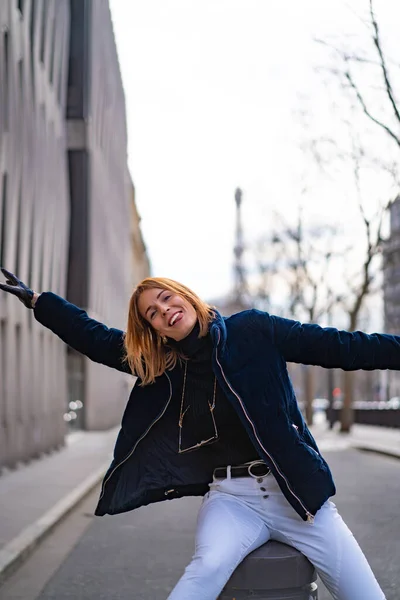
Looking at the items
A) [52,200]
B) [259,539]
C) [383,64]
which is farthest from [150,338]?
[52,200]

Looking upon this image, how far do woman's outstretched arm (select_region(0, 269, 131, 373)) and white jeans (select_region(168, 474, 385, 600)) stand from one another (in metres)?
0.66

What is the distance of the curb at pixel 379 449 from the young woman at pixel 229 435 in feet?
60.9

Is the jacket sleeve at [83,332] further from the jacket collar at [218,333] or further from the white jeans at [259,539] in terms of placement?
the white jeans at [259,539]

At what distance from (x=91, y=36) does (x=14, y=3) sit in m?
16.1

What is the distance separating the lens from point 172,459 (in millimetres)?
3465

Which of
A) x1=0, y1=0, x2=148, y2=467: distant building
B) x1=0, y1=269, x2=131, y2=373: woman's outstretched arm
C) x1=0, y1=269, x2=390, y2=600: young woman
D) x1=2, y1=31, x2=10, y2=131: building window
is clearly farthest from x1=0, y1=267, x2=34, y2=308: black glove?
x1=2, y1=31, x2=10, y2=131: building window

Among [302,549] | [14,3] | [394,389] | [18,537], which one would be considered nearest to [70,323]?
[302,549]

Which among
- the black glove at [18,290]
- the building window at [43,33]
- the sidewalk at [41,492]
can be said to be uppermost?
the building window at [43,33]

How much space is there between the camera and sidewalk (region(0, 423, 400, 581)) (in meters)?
8.76

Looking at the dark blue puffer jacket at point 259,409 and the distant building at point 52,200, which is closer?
the dark blue puffer jacket at point 259,409

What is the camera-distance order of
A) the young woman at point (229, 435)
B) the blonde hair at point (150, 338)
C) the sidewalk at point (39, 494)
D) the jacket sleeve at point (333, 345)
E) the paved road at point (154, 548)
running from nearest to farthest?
the young woman at point (229, 435), the jacket sleeve at point (333, 345), the blonde hair at point (150, 338), the paved road at point (154, 548), the sidewalk at point (39, 494)

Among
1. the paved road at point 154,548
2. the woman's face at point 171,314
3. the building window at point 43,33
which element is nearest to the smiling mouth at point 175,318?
the woman's face at point 171,314

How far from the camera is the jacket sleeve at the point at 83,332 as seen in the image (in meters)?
3.71

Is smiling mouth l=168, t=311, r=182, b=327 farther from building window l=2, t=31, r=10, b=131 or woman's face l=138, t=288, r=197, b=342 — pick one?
building window l=2, t=31, r=10, b=131
